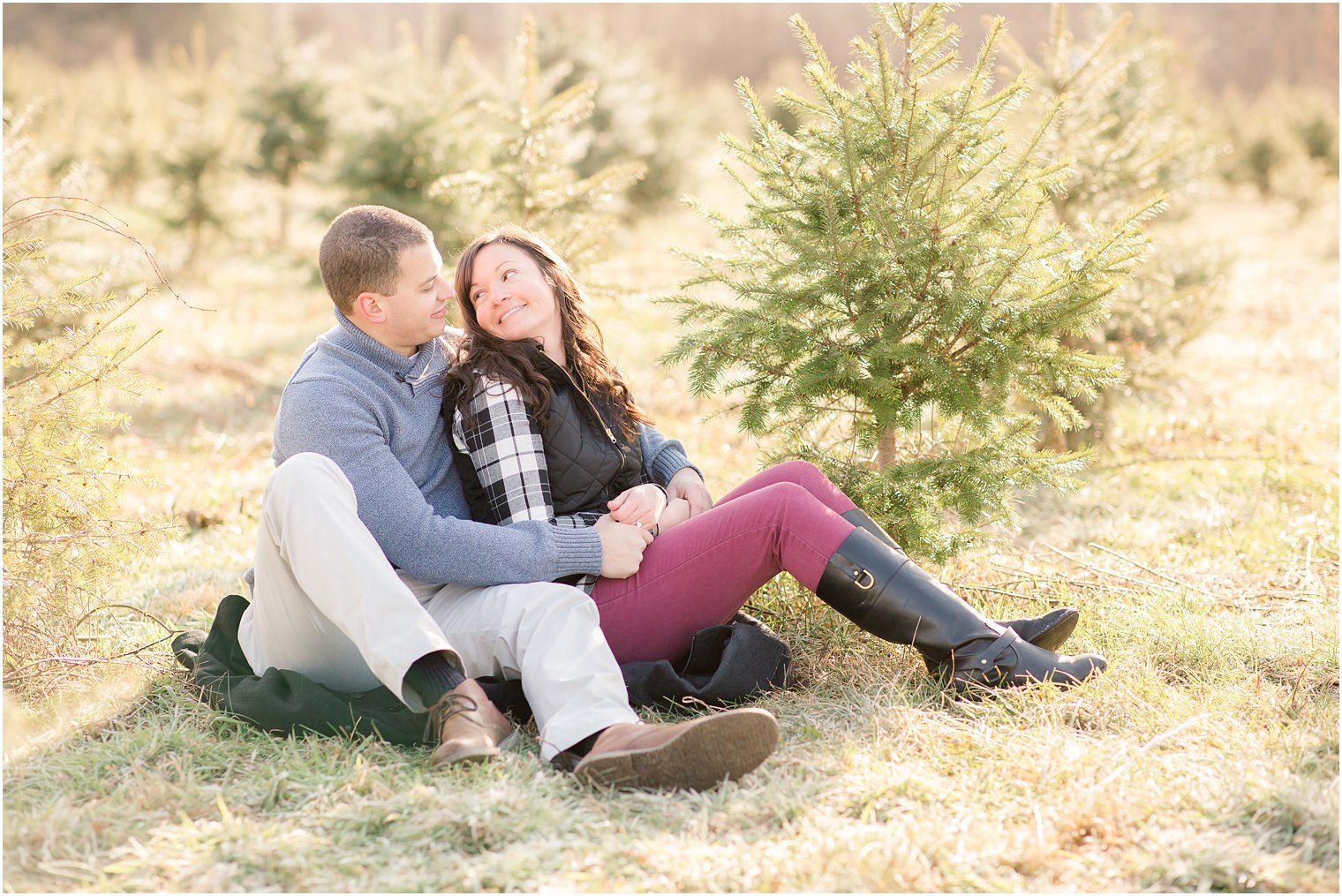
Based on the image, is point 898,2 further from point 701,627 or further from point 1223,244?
point 1223,244

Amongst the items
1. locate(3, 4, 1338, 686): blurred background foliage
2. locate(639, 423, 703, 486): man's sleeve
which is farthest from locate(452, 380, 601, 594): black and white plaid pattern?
locate(3, 4, 1338, 686): blurred background foliage

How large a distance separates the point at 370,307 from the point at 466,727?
1198mm

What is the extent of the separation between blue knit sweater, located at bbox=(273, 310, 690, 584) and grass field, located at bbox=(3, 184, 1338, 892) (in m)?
0.49

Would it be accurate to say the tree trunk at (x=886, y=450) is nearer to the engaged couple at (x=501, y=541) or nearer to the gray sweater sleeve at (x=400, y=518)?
the engaged couple at (x=501, y=541)

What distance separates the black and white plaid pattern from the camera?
9.71ft

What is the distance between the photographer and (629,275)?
1167 cm

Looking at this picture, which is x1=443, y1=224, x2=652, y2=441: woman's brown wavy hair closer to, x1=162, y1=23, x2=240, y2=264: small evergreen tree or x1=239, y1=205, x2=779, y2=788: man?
x1=239, y1=205, x2=779, y2=788: man

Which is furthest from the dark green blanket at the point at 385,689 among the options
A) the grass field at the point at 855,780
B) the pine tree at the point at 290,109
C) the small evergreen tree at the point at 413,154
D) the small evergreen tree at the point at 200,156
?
the small evergreen tree at the point at 200,156

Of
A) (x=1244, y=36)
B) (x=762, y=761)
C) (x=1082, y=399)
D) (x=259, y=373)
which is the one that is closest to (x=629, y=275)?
(x=259, y=373)

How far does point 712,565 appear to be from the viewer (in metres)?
2.95

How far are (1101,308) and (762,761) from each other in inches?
71.9

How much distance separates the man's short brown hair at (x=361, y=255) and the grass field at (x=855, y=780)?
1229 millimetres

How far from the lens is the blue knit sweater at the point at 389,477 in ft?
9.17

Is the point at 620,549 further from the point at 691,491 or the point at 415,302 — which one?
the point at 415,302
